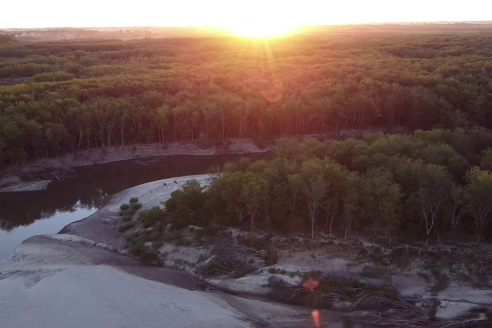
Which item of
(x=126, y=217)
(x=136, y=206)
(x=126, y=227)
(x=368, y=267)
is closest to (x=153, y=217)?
(x=126, y=227)

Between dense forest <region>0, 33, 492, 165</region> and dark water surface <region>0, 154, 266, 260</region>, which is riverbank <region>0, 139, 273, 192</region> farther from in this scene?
dense forest <region>0, 33, 492, 165</region>

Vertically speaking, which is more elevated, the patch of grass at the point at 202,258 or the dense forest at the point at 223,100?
the dense forest at the point at 223,100

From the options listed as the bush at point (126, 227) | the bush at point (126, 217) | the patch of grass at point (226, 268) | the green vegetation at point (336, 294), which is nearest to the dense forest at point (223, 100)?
the bush at point (126, 217)

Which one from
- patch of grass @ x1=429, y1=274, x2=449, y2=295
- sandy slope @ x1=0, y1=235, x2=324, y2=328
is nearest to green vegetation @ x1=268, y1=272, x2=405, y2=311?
sandy slope @ x1=0, y1=235, x2=324, y2=328

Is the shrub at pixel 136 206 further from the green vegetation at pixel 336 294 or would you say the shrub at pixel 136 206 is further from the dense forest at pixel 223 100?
the dense forest at pixel 223 100

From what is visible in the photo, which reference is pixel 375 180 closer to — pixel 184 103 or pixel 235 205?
pixel 235 205

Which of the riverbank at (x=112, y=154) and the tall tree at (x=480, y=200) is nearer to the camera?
the tall tree at (x=480, y=200)
